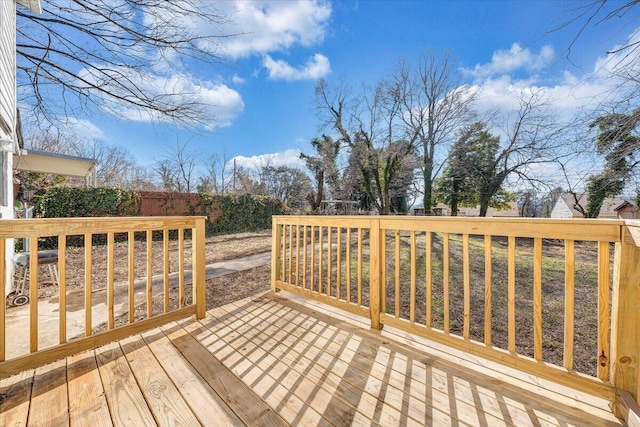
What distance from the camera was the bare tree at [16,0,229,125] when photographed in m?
4.11

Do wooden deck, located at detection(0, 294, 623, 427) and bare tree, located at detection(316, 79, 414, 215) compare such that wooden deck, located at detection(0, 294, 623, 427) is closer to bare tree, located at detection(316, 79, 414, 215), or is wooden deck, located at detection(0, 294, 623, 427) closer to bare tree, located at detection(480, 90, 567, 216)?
bare tree, located at detection(316, 79, 414, 215)

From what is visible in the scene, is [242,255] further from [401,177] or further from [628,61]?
[401,177]

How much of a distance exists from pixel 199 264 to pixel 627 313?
2.80m

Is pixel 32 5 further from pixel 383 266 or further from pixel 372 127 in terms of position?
pixel 372 127

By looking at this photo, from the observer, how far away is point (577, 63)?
2.93m

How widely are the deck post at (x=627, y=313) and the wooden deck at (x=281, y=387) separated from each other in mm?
218

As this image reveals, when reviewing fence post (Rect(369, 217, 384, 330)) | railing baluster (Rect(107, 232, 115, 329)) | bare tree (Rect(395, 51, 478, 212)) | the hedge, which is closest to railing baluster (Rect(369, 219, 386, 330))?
fence post (Rect(369, 217, 384, 330))

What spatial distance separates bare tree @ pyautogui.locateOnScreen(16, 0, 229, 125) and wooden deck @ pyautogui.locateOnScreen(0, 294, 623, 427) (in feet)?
→ 15.9

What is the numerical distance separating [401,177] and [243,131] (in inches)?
390

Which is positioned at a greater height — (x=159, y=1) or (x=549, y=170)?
(x=159, y=1)

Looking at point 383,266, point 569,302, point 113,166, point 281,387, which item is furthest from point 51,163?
point 113,166

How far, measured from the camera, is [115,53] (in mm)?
4504

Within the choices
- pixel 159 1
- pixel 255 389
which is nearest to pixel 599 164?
pixel 255 389

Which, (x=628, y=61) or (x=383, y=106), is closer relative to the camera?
(x=628, y=61)
